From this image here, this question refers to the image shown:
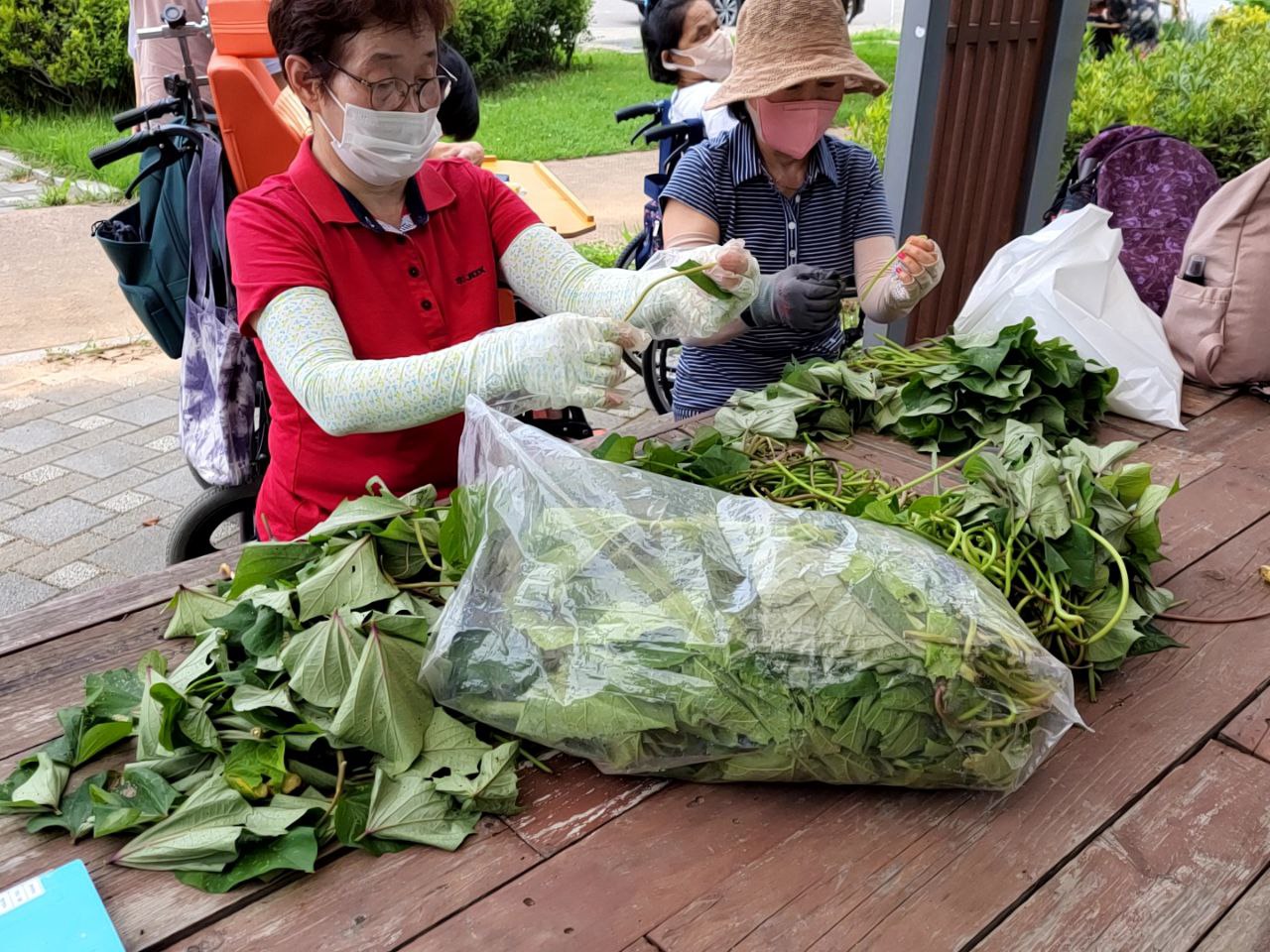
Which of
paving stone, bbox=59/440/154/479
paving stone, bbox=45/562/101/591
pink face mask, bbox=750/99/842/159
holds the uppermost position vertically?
pink face mask, bbox=750/99/842/159

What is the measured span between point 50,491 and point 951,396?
318 cm

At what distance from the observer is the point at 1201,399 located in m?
2.39

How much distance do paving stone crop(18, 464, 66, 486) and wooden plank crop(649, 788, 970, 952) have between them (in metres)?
3.53

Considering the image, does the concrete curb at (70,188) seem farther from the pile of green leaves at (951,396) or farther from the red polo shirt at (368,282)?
the pile of green leaves at (951,396)

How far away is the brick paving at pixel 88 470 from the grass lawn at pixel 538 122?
9.74ft

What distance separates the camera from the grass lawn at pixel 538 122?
7.65 meters

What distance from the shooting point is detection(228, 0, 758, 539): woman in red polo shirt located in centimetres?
139

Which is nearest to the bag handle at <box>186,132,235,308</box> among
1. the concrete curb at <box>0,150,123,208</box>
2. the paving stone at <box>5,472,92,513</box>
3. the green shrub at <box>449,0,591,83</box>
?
the paving stone at <box>5,472,92,513</box>

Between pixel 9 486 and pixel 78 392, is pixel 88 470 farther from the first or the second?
pixel 78 392

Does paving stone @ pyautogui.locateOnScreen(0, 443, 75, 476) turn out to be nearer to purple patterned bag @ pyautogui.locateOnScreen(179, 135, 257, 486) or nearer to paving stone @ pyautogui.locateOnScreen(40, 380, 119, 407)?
paving stone @ pyautogui.locateOnScreen(40, 380, 119, 407)

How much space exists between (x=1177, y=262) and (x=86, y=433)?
152 inches

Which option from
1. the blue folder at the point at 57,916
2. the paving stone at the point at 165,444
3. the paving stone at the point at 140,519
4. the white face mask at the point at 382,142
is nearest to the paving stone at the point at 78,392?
the paving stone at the point at 165,444

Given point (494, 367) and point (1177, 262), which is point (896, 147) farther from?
point (494, 367)

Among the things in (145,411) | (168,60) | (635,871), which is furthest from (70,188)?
(635,871)
